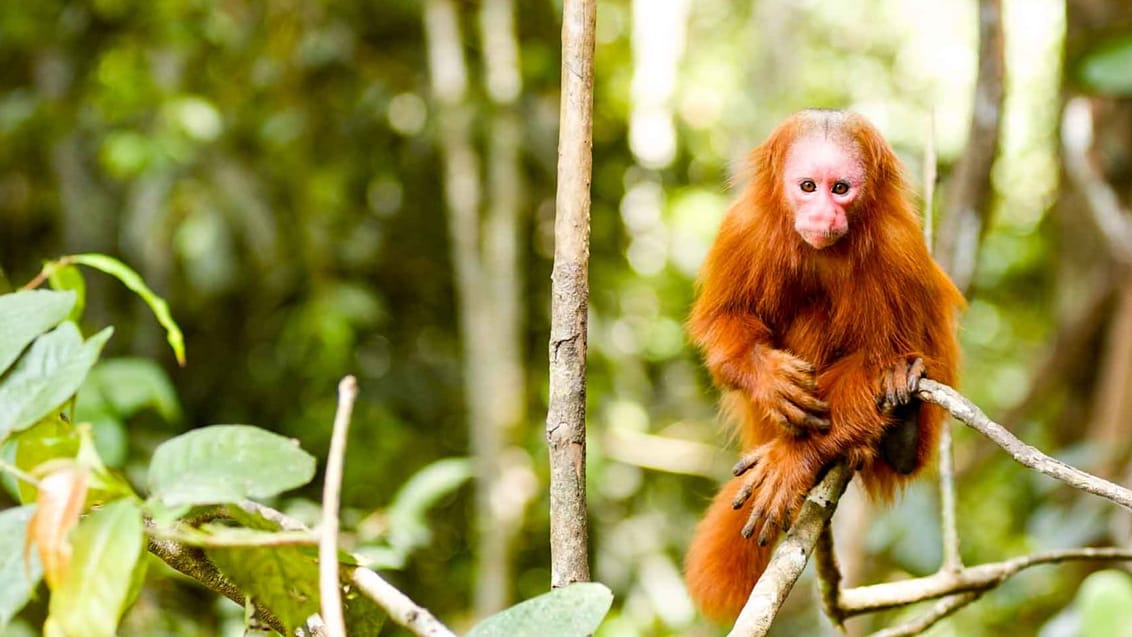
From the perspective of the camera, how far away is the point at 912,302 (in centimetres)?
257

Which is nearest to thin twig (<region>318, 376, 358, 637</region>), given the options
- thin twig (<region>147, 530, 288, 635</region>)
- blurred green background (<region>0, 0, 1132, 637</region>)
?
thin twig (<region>147, 530, 288, 635</region>)

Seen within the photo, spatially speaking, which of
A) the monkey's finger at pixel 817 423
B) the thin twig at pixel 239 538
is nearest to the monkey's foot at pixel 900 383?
the monkey's finger at pixel 817 423

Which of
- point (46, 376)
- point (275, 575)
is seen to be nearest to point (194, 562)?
point (275, 575)

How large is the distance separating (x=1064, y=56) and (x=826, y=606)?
2.51 m

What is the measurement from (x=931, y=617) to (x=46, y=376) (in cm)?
164

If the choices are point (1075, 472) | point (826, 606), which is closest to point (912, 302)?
point (826, 606)

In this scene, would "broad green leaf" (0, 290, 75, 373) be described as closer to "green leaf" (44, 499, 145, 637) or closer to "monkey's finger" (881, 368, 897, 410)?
"green leaf" (44, 499, 145, 637)

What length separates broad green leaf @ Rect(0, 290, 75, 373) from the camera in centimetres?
127

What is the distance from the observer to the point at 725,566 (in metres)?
2.58

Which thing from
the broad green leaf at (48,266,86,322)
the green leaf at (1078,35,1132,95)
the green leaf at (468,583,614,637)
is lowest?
the green leaf at (468,583,614,637)

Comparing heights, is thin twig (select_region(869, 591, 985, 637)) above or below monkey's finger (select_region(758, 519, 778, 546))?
below

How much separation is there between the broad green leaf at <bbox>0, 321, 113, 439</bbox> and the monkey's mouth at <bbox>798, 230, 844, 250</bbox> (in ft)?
5.00

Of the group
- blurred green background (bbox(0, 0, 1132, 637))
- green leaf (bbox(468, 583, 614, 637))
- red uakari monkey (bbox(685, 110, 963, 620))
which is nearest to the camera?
green leaf (bbox(468, 583, 614, 637))

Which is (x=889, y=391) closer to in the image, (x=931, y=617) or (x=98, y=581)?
(x=931, y=617)
